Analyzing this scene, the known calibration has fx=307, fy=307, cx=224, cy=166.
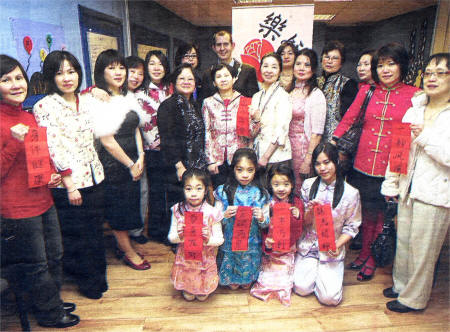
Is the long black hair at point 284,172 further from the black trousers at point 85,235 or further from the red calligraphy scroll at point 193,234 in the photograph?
the black trousers at point 85,235

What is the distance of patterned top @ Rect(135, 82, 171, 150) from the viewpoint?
191 cm

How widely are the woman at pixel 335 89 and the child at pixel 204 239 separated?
87 cm

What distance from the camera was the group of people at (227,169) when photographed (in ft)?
4.27

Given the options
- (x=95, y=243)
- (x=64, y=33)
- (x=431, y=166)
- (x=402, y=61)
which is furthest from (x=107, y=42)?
(x=431, y=166)

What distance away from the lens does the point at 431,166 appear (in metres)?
1.33

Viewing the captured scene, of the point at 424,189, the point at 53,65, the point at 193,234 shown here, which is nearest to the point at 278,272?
the point at 193,234

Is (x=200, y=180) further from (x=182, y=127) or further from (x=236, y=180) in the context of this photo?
(x=182, y=127)

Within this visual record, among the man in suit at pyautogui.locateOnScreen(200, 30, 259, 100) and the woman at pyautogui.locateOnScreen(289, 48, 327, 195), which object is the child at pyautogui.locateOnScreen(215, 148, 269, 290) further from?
the man in suit at pyautogui.locateOnScreen(200, 30, 259, 100)

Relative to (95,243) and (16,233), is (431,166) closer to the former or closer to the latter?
(95,243)

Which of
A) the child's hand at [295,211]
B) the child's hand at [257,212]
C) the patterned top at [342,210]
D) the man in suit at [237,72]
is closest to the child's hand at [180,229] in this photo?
the child's hand at [257,212]

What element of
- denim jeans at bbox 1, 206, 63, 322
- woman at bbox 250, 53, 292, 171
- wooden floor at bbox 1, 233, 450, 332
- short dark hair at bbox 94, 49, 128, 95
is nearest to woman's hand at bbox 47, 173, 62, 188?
denim jeans at bbox 1, 206, 63, 322

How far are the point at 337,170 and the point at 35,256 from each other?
4.83 ft

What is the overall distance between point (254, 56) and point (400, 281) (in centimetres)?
180

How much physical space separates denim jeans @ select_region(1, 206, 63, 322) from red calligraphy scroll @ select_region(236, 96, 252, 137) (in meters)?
1.00
